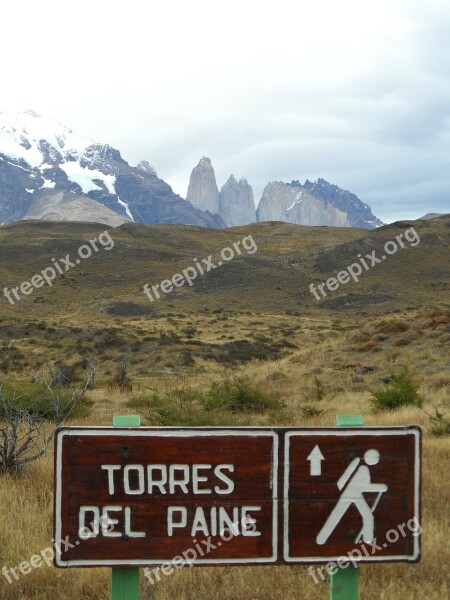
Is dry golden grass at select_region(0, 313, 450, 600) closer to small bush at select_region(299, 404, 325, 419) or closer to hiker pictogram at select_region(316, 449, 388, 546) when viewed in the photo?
small bush at select_region(299, 404, 325, 419)

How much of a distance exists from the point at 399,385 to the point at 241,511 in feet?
38.5

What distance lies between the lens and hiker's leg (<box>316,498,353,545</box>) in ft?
8.89

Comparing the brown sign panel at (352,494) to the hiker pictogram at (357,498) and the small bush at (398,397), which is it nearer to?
the hiker pictogram at (357,498)

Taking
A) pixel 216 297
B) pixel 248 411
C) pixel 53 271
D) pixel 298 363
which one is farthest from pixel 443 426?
pixel 53 271

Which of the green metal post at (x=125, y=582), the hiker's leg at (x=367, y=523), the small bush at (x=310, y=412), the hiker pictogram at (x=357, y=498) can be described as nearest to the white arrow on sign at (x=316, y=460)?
the hiker pictogram at (x=357, y=498)

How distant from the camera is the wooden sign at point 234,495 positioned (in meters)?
2.67

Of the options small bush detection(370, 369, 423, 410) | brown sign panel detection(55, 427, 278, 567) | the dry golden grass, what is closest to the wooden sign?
brown sign panel detection(55, 427, 278, 567)

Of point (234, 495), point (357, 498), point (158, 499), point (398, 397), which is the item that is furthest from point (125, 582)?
point (398, 397)

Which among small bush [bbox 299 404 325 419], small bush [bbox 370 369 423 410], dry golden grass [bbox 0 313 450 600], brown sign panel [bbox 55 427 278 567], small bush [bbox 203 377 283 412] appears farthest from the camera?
small bush [bbox 203 377 283 412]

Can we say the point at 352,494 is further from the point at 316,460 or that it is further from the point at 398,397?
the point at 398,397

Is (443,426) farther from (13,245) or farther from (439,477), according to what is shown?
(13,245)

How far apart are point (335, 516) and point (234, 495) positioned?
0.44 m

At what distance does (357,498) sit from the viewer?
2715 mm

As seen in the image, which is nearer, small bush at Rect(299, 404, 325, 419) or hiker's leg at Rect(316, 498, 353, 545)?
hiker's leg at Rect(316, 498, 353, 545)
